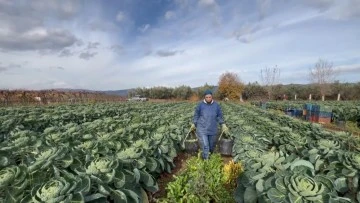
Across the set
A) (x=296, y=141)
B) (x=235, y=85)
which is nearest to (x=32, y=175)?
(x=296, y=141)

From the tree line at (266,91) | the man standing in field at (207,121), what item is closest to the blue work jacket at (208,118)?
the man standing in field at (207,121)

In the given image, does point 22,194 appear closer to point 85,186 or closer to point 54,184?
point 54,184

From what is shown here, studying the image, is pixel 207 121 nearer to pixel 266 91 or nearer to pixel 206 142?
pixel 206 142

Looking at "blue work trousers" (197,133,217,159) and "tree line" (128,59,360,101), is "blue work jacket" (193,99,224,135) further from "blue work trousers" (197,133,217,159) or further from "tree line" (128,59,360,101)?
"tree line" (128,59,360,101)

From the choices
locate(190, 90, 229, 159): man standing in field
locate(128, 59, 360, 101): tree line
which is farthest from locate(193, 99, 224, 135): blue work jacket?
locate(128, 59, 360, 101): tree line

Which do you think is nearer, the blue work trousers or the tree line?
the blue work trousers

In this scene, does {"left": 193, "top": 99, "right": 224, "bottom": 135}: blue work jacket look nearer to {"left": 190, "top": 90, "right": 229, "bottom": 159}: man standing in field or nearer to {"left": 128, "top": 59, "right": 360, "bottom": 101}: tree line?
{"left": 190, "top": 90, "right": 229, "bottom": 159}: man standing in field

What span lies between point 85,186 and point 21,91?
34.8m

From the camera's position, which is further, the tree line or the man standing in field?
the tree line

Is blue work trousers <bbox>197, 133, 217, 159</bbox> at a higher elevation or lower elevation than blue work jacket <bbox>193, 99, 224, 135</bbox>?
lower

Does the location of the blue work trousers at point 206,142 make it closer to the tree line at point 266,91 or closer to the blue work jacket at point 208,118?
the blue work jacket at point 208,118

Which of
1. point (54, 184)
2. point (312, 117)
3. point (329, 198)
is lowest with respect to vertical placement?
point (312, 117)

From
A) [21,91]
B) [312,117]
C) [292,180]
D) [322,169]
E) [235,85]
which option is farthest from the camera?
[235,85]

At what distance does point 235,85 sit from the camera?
72.4 metres
